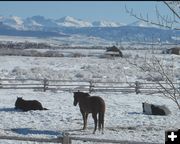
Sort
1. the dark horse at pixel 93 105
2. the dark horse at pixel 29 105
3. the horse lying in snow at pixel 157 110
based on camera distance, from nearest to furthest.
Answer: the dark horse at pixel 93 105 < the horse lying in snow at pixel 157 110 < the dark horse at pixel 29 105

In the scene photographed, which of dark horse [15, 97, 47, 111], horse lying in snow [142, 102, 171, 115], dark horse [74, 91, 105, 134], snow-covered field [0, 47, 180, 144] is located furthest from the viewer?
dark horse [15, 97, 47, 111]

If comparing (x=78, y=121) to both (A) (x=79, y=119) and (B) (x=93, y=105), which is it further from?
(B) (x=93, y=105)

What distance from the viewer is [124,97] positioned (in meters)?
25.8

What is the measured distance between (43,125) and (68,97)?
8901mm

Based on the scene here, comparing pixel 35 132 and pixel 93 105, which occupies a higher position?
pixel 93 105

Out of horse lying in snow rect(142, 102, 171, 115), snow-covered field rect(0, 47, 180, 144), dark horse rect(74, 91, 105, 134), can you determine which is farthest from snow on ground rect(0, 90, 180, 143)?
dark horse rect(74, 91, 105, 134)

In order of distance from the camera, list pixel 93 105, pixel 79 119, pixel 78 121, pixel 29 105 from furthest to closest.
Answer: pixel 29 105 → pixel 79 119 → pixel 78 121 → pixel 93 105

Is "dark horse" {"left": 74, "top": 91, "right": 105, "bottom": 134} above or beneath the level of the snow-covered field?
above

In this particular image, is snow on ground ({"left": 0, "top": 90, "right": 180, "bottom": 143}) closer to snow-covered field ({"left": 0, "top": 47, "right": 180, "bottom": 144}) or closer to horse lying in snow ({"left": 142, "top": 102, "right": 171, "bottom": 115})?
snow-covered field ({"left": 0, "top": 47, "right": 180, "bottom": 144})

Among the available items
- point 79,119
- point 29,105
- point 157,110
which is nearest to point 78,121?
point 79,119

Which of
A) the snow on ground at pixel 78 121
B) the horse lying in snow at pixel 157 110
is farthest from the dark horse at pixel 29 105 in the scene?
the horse lying in snow at pixel 157 110

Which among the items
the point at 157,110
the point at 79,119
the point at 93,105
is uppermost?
the point at 93,105

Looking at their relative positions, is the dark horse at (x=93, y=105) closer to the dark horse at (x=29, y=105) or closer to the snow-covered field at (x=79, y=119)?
the snow-covered field at (x=79, y=119)

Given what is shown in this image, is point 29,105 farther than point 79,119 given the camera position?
Yes
